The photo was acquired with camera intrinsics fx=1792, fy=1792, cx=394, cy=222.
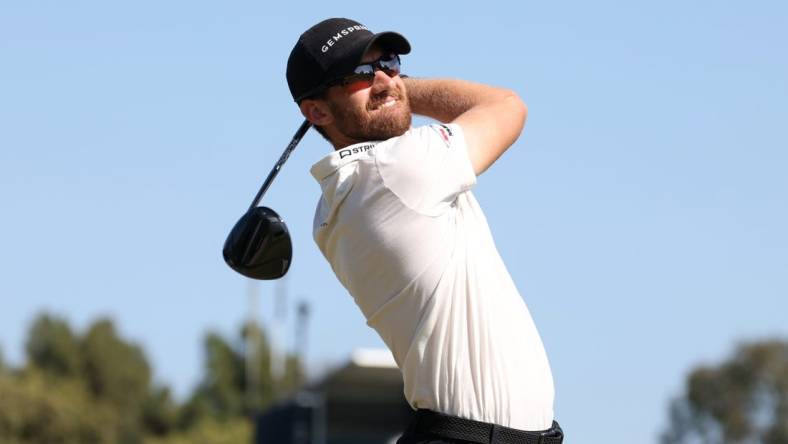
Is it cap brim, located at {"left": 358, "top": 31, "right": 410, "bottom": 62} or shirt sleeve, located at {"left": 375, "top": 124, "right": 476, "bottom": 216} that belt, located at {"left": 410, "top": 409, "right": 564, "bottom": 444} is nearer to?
shirt sleeve, located at {"left": 375, "top": 124, "right": 476, "bottom": 216}

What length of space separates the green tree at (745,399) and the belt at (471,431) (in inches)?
2483

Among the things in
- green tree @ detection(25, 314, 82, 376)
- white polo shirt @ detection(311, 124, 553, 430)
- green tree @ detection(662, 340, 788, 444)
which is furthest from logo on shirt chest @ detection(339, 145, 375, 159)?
green tree @ detection(25, 314, 82, 376)

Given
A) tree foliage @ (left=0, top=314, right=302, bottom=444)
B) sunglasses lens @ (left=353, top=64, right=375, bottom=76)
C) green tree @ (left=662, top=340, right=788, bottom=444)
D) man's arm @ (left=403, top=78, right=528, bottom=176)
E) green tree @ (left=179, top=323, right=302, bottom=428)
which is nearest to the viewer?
man's arm @ (left=403, top=78, right=528, bottom=176)

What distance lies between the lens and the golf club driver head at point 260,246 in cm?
690

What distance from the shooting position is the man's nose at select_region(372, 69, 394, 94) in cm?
675

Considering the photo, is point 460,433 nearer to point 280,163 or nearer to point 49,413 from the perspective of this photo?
point 280,163

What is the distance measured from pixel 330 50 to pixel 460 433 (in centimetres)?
159

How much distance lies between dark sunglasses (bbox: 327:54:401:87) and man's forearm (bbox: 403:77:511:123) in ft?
0.75

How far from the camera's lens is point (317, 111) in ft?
22.8

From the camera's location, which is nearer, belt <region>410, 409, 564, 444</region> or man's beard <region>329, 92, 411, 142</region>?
belt <region>410, 409, 564, 444</region>

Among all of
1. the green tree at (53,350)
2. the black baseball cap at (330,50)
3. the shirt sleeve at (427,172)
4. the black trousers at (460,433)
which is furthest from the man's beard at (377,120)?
the green tree at (53,350)

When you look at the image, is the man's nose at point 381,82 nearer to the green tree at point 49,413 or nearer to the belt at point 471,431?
the belt at point 471,431

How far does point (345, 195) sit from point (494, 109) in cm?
65

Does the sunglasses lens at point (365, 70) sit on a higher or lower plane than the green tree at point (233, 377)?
higher
